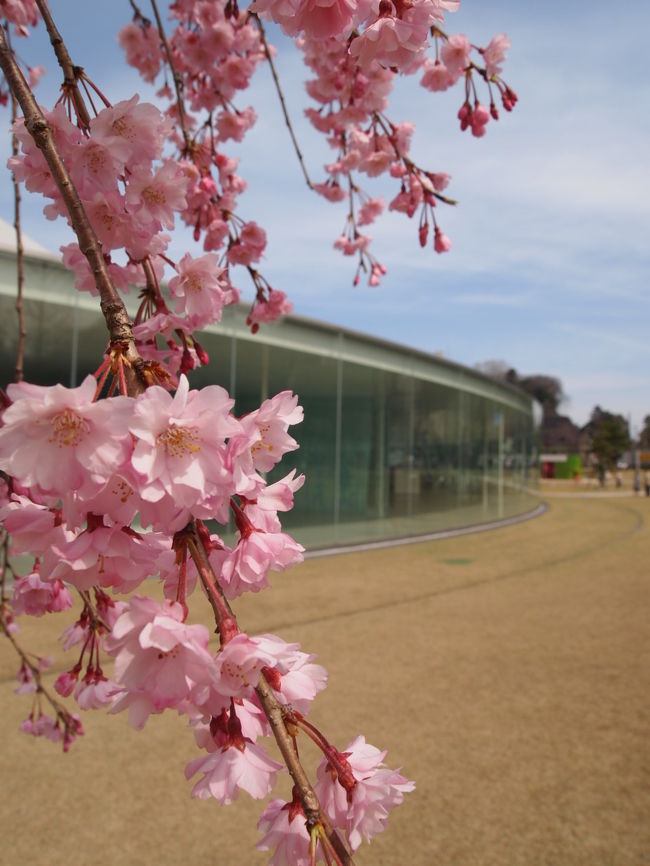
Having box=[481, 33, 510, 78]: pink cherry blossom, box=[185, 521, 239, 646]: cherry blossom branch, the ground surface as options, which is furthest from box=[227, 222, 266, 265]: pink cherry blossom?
the ground surface

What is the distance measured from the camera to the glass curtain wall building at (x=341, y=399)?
238 inches

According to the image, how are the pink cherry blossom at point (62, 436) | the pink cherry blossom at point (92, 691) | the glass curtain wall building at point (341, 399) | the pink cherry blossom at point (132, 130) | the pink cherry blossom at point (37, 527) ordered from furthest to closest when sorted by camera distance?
the glass curtain wall building at point (341, 399), the pink cherry blossom at point (92, 691), the pink cherry blossom at point (132, 130), the pink cherry blossom at point (37, 527), the pink cherry blossom at point (62, 436)

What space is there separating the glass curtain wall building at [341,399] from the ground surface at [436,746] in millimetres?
2571

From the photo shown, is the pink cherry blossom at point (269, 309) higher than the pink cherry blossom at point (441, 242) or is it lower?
lower

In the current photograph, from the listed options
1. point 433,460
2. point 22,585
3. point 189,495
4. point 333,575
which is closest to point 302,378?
point 333,575

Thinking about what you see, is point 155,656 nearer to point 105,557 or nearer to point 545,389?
point 105,557

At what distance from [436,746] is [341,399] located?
6.55m

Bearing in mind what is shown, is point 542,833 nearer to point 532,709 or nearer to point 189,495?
point 532,709

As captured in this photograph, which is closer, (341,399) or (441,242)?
(441,242)

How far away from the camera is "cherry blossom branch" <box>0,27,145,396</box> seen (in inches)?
21.7

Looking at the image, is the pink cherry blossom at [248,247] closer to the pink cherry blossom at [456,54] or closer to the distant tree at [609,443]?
the pink cherry blossom at [456,54]

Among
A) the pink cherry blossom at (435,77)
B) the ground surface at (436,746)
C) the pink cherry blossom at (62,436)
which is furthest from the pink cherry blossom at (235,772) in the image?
the pink cherry blossom at (435,77)

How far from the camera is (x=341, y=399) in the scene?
30.5ft

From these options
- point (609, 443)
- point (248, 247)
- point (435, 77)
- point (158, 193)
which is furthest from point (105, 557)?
point (609, 443)
